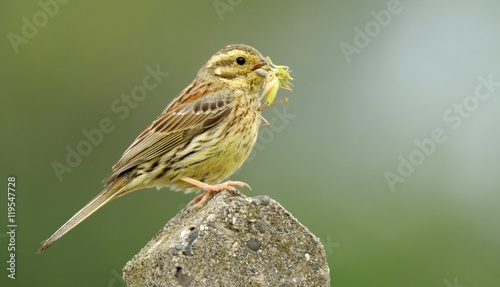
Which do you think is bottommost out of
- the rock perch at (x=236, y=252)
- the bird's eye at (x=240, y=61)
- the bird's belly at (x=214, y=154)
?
the rock perch at (x=236, y=252)

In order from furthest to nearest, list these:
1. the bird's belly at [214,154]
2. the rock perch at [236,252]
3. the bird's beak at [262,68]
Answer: the bird's beak at [262,68]
the bird's belly at [214,154]
the rock perch at [236,252]

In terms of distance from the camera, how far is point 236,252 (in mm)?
3969

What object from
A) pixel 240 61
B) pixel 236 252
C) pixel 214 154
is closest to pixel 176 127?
pixel 214 154

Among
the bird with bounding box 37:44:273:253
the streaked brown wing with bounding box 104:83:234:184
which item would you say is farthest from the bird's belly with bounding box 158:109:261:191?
the streaked brown wing with bounding box 104:83:234:184

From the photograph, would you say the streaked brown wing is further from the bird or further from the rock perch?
the rock perch

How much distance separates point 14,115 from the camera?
10.4m

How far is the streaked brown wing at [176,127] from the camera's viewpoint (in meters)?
6.58

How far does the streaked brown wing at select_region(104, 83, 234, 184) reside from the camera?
6.58 meters

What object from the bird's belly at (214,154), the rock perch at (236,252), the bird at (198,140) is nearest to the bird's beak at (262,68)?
the bird at (198,140)

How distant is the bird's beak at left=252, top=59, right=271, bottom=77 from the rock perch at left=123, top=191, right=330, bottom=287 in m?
2.90

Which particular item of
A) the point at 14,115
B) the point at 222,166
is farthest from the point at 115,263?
the point at 222,166

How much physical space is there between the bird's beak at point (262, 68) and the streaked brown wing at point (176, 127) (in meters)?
0.32

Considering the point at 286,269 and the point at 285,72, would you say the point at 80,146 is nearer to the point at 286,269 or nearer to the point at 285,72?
the point at 285,72

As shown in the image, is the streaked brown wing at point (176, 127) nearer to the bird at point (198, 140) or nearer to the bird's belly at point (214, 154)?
the bird at point (198, 140)
